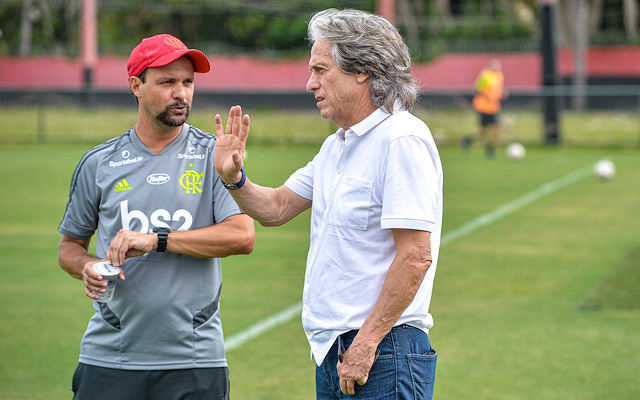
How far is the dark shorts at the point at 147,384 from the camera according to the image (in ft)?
12.9

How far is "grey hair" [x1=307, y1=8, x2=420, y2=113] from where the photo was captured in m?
3.50

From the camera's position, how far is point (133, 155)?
4.09 metres

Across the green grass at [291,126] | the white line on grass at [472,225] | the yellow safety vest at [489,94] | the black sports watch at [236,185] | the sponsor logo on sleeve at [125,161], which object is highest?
the sponsor logo on sleeve at [125,161]

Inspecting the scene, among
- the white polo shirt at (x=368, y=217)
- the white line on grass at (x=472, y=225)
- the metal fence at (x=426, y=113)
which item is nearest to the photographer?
the white polo shirt at (x=368, y=217)

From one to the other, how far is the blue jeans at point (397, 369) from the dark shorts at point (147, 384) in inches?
24.7

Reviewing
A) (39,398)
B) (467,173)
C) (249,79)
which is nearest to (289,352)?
(39,398)

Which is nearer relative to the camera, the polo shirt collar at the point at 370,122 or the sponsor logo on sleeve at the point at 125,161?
the polo shirt collar at the point at 370,122

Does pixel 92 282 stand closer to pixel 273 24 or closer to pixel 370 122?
pixel 370 122

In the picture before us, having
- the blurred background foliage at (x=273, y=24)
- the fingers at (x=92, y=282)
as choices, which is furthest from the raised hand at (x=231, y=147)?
the blurred background foliage at (x=273, y=24)

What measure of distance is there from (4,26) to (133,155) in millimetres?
57765

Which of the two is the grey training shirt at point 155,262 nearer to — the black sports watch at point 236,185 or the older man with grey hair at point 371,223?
the black sports watch at point 236,185

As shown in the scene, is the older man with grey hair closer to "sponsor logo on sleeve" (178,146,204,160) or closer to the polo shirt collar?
the polo shirt collar

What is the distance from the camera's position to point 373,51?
3.51 m

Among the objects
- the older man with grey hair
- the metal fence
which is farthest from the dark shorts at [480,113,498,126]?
the older man with grey hair
